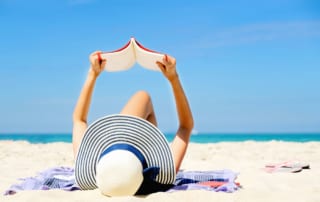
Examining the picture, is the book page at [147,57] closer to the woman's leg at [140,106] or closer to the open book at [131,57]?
the open book at [131,57]

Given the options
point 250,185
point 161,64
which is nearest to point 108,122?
point 161,64

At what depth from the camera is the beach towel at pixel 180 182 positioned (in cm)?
396

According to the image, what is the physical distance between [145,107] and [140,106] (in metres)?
0.08

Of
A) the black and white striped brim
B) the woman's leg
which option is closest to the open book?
the woman's leg

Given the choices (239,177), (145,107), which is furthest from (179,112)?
(239,177)

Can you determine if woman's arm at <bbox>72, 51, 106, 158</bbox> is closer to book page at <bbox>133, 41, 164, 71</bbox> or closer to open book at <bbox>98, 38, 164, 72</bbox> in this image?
open book at <bbox>98, 38, 164, 72</bbox>

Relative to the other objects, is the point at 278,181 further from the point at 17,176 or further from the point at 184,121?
the point at 17,176

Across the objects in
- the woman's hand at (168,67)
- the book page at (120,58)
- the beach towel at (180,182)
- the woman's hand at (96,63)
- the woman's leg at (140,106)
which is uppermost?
the book page at (120,58)

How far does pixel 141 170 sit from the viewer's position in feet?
10.8

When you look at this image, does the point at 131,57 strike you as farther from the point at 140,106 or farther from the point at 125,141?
the point at 125,141

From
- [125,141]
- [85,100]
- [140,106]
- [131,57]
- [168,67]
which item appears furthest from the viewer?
[131,57]

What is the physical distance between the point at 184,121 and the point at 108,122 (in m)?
0.76

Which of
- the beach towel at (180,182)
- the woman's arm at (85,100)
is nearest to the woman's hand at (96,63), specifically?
the woman's arm at (85,100)

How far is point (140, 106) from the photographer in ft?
12.6
